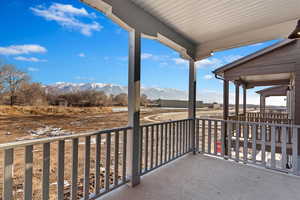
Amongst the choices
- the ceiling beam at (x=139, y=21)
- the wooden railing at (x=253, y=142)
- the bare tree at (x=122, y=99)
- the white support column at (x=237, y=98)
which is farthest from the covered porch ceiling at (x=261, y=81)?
the bare tree at (x=122, y=99)

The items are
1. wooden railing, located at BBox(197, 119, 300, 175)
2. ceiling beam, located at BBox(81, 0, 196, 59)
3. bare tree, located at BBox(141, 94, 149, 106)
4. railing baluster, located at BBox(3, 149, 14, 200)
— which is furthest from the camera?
wooden railing, located at BBox(197, 119, 300, 175)

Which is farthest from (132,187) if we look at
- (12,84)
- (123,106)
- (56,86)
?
(12,84)

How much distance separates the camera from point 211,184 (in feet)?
7.49

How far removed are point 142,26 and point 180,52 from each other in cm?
137

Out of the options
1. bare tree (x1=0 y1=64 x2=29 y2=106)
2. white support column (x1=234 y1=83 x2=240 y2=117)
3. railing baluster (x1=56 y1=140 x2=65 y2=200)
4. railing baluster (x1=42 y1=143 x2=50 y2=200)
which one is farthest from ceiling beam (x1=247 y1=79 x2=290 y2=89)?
bare tree (x1=0 y1=64 x2=29 y2=106)

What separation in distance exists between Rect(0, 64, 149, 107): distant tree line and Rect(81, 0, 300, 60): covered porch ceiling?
3.31 ft

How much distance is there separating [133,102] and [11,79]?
1.28 m

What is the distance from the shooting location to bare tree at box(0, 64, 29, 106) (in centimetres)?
124

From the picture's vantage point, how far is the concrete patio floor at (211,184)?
1.99 meters

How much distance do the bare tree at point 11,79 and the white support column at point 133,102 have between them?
46.2 inches

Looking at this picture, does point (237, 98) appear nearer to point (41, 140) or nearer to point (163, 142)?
point (163, 142)

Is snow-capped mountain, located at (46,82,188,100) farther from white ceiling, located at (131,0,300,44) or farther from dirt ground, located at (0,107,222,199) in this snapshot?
white ceiling, located at (131,0,300,44)

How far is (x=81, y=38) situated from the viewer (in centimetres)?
218

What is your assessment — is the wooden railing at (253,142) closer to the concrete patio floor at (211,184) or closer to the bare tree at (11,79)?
the concrete patio floor at (211,184)
